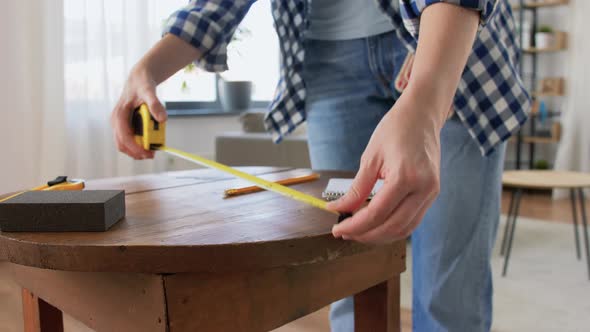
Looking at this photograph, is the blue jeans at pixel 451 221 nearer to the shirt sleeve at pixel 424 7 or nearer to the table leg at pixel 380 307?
the table leg at pixel 380 307

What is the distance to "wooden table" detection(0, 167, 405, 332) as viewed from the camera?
49 centimetres

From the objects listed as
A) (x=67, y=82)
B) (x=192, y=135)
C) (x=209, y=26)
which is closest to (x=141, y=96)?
(x=209, y=26)

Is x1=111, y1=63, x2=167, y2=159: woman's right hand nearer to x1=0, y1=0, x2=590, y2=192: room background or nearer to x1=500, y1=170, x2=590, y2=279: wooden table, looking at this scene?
x1=500, y1=170, x2=590, y2=279: wooden table

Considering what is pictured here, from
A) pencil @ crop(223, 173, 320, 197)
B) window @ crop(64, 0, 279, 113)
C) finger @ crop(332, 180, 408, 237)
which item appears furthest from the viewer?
window @ crop(64, 0, 279, 113)

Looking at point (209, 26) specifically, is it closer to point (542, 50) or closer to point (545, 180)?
point (545, 180)

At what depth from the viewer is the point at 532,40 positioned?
442 centimetres

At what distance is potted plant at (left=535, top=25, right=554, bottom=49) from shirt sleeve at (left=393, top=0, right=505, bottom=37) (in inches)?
164

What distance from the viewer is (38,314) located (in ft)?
2.46

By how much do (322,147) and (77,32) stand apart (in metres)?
2.16

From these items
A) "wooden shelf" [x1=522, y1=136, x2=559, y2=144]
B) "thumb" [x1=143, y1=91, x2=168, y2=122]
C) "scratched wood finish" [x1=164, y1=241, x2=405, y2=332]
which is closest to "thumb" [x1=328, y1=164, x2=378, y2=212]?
"scratched wood finish" [x1=164, y1=241, x2=405, y2=332]

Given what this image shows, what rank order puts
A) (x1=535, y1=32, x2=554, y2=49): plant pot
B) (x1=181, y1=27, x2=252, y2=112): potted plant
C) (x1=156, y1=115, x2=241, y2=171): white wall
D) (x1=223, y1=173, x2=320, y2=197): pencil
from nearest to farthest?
(x1=223, y1=173, x2=320, y2=197): pencil, (x1=156, y1=115, x2=241, y2=171): white wall, (x1=181, y1=27, x2=252, y2=112): potted plant, (x1=535, y1=32, x2=554, y2=49): plant pot

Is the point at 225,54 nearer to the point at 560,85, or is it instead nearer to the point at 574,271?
the point at 574,271

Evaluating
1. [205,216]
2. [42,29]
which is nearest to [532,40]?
[42,29]

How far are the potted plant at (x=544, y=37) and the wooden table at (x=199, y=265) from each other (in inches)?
163
